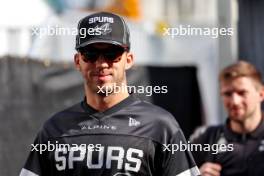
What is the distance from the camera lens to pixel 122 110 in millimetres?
3008

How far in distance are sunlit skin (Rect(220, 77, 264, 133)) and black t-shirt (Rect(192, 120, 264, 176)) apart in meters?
0.04

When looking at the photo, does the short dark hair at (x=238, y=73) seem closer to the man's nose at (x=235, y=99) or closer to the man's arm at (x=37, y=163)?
the man's nose at (x=235, y=99)

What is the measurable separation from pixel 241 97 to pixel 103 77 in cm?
128

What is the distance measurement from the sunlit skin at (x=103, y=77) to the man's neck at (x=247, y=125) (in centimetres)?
111

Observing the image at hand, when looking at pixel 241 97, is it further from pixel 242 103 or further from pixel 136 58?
pixel 136 58

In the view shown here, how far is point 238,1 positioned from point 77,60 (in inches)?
106

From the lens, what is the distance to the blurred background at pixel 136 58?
4414 millimetres

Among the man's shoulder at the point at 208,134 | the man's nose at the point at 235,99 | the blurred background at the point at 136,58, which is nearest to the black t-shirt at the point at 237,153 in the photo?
the man's shoulder at the point at 208,134

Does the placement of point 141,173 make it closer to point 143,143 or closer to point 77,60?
point 143,143

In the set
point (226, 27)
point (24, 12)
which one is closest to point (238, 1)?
point (226, 27)

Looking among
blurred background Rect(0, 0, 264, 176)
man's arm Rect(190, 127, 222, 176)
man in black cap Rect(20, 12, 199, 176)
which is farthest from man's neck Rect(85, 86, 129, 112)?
blurred background Rect(0, 0, 264, 176)

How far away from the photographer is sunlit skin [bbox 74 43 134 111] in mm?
2908

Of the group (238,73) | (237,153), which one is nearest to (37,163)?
(237,153)

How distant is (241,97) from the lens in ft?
13.0
